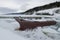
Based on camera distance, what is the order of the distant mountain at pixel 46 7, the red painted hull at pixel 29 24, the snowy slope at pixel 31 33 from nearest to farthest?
the snowy slope at pixel 31 33 → the red painted hull at pixel 29 24 → the distant mountain at pixel 46 7

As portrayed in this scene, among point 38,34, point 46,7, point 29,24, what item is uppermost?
point 46,7

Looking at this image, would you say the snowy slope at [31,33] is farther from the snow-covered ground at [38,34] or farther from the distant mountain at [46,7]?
the distant mountain at [46,7]

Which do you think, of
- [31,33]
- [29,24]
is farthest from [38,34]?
[29,24]

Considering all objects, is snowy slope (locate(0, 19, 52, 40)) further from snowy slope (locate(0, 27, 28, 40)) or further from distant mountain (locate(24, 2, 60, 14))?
distant mountain (locate(24, 2, 60, 14))

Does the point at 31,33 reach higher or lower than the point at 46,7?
lower

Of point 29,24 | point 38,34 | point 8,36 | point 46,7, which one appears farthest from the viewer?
point 46,7

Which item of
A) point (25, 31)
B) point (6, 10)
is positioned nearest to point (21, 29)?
point (25, 31)

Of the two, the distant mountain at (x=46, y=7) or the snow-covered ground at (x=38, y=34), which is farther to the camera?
the distant mountain at (x=46, y=7)

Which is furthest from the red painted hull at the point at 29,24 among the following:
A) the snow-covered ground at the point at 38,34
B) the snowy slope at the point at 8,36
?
the snowy slope at the point at 8,36

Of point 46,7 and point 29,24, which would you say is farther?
point 46,7

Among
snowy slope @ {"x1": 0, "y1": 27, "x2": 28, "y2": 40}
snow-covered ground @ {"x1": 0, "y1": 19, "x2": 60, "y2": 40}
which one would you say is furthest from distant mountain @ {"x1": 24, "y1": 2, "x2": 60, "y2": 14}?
snowy slope @ {"x1": 0, "y1": 27, "x2": 28, "y2": 40}

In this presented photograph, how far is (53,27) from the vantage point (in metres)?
3.32

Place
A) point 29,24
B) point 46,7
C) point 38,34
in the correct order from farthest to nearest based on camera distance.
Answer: point 46,7, point 29,24, point 38,34

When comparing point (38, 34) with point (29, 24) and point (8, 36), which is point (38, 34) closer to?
point (29, 24)
